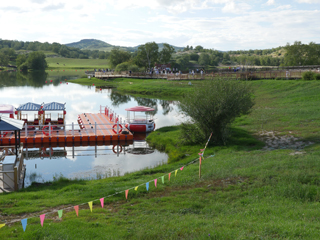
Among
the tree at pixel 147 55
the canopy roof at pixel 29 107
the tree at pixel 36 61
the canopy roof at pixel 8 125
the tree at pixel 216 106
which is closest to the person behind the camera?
the canopy roof at pixel 8 125

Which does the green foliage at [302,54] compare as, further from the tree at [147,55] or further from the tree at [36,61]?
the tree at [36,61]

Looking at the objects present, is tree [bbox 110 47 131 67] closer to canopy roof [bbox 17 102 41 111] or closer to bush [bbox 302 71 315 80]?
bush [bbox 302 71 315 80]

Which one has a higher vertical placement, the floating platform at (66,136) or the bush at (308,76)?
the bush at (308,76)

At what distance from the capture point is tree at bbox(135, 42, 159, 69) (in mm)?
114625

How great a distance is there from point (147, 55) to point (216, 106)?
94842mm

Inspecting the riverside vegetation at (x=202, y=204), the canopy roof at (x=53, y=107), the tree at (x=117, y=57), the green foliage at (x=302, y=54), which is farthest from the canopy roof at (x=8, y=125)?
the tree at (x=117, y=57)

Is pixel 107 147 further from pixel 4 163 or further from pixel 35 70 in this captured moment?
pixel 35 70

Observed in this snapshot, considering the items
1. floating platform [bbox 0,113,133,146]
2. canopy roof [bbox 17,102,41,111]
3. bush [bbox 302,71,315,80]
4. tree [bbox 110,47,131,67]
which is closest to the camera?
floating platform [bbox 0,113,133,146]

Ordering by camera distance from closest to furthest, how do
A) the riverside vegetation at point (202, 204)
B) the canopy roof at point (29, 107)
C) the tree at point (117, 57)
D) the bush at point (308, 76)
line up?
1. the riverside vegetation at point (202, 204)
2. the canopy roof at point (29, 107)
3. the bush at point (308, 76)
4. the tree at point (117, 57)

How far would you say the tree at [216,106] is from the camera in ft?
75.6

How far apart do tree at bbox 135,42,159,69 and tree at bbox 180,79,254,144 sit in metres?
93.1

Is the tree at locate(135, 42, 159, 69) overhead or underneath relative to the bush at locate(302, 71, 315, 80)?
overhead

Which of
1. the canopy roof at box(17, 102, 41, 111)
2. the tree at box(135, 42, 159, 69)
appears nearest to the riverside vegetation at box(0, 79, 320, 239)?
the canopy roof at box(17, 102, 41, 111)

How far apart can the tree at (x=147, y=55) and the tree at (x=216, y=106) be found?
9307 cm
